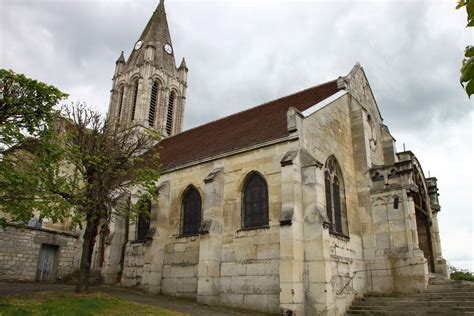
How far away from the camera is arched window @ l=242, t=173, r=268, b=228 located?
52.3 feet

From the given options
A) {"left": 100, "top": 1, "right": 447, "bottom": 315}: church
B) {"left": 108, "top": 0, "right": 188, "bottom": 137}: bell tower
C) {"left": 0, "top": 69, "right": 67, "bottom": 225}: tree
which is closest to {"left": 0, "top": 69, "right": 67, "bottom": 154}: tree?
{"left": 0, "top": 69, "right": 67, "bottom": 225}: tree

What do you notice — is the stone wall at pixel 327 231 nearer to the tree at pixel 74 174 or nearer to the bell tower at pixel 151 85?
the tree at pixel 74 174

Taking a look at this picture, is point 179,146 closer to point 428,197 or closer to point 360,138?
point 360,138

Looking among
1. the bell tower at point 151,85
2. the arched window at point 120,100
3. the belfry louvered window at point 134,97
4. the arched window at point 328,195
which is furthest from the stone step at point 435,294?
the arched window at point 120,100

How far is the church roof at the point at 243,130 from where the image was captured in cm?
1767

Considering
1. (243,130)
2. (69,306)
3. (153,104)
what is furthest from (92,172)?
(153,104)

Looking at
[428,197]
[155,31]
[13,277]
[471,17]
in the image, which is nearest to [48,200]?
[13,277]

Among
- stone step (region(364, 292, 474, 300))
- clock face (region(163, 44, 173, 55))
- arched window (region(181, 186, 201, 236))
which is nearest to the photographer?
stone step (region(364, 292, 474, 300))

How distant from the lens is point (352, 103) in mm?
20203

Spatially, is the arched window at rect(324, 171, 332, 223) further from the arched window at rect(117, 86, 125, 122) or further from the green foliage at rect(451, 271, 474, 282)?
the arched window at rect(117, 86, 125, 122)

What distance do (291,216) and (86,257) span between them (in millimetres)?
7798

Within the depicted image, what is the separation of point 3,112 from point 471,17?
13233 mm

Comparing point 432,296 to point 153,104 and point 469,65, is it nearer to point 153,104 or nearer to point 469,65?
point 469,65

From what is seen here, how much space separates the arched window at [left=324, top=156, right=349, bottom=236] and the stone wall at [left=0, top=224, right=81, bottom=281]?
1460cm
